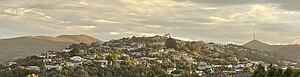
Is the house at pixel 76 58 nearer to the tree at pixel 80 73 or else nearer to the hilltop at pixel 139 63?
the hilltop at pixel 139 63

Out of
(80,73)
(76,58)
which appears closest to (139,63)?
(76,58)

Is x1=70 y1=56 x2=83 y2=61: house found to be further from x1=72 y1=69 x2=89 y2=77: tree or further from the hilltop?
x1=72 y1=69 x2=89 y2=77: tree

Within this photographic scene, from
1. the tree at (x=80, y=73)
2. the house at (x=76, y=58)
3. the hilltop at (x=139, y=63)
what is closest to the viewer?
the tree at (x=80, y=73)

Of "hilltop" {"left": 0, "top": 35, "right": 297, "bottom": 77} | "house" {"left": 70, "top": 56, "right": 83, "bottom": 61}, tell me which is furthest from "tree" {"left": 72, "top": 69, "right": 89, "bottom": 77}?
"house" {"left": 70, "top": 56, "right": 83, "bottom": 61}

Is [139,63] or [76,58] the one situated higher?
[76,58]

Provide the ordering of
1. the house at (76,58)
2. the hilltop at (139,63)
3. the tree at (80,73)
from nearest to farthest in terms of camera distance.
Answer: the tree at (80,73), the hilltop at (139,63), the house at (76,58)

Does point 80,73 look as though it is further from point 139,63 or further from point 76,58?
point 76,58

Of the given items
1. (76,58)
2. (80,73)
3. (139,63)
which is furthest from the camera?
(76,58)

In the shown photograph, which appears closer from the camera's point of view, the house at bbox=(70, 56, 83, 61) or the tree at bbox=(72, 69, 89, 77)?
the tree at bbox=(72, 69, 89, 77)

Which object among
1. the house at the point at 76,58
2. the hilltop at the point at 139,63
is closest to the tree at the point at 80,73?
the hilltop at the point at 139,63

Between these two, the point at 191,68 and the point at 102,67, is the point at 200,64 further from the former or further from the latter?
the point at 102,67

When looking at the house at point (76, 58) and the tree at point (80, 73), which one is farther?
the house at point (76, 58)

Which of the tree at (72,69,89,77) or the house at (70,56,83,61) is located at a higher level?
the tree at (72,69,89,77)
